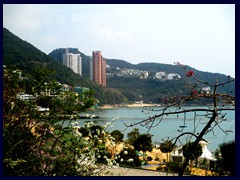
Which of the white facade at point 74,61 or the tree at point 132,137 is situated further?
the tree at point 132,137

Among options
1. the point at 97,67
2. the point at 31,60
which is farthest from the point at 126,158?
the point at 31,60

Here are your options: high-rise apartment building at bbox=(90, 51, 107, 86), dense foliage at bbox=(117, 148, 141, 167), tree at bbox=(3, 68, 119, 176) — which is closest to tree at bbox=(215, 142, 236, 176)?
tree at bbox=(3, 68, 119, 176)

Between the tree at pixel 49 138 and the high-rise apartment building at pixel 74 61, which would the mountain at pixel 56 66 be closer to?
the high-rise apartment building at pixel 74 61

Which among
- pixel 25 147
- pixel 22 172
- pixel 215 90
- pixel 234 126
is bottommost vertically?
pixel 22 172

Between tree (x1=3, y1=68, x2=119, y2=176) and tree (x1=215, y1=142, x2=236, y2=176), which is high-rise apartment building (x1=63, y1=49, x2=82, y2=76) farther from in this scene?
tree (x1=215, y1=142, x2=236, y2=176)

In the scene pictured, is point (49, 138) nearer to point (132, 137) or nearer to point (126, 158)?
point (126, 158)

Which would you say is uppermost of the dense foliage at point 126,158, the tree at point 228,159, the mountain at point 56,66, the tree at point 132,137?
the mountain at point 56,66

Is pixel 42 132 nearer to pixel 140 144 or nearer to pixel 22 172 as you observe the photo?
pixel 22 172

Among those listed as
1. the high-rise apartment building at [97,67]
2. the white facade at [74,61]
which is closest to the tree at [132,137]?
the white facade at [74,61]

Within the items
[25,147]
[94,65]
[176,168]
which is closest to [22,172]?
[25,147]
